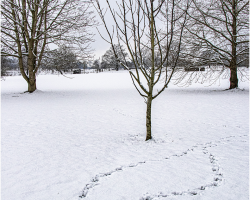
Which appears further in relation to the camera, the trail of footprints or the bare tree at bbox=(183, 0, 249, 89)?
the bare tree at bbox=(183, 0, 249, 89)

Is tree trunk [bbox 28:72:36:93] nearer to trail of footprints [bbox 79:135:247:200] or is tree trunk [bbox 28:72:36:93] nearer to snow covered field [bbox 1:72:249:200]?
snow covered field [bbox 1:72:249:200]

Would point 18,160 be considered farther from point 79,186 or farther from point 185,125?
point 185,125

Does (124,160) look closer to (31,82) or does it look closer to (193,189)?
(193,189)

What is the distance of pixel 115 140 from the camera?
418cm

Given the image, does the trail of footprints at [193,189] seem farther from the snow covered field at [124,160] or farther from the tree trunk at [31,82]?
the tree trunk at [31,82]

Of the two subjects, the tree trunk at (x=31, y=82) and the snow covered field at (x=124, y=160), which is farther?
the tree trunk at (x=31, y=82)

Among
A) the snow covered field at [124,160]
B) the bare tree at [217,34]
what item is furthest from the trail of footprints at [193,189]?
the bare tree at [217,34]

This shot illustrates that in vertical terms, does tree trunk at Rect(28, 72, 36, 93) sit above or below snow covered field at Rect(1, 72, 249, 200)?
above

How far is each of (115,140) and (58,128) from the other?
6.28ft

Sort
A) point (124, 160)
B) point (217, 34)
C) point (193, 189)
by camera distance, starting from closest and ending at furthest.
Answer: point (193, 189) → point (124, 160) → point (217, 34)

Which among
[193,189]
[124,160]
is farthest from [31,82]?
[193,189]

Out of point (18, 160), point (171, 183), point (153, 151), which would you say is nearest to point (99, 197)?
point (171, 183)

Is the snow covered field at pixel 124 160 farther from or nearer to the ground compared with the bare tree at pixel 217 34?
nearer to the ground

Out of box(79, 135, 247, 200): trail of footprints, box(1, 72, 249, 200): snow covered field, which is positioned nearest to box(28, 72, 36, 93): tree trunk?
box(1, 72, 249, 200): snow covered field
